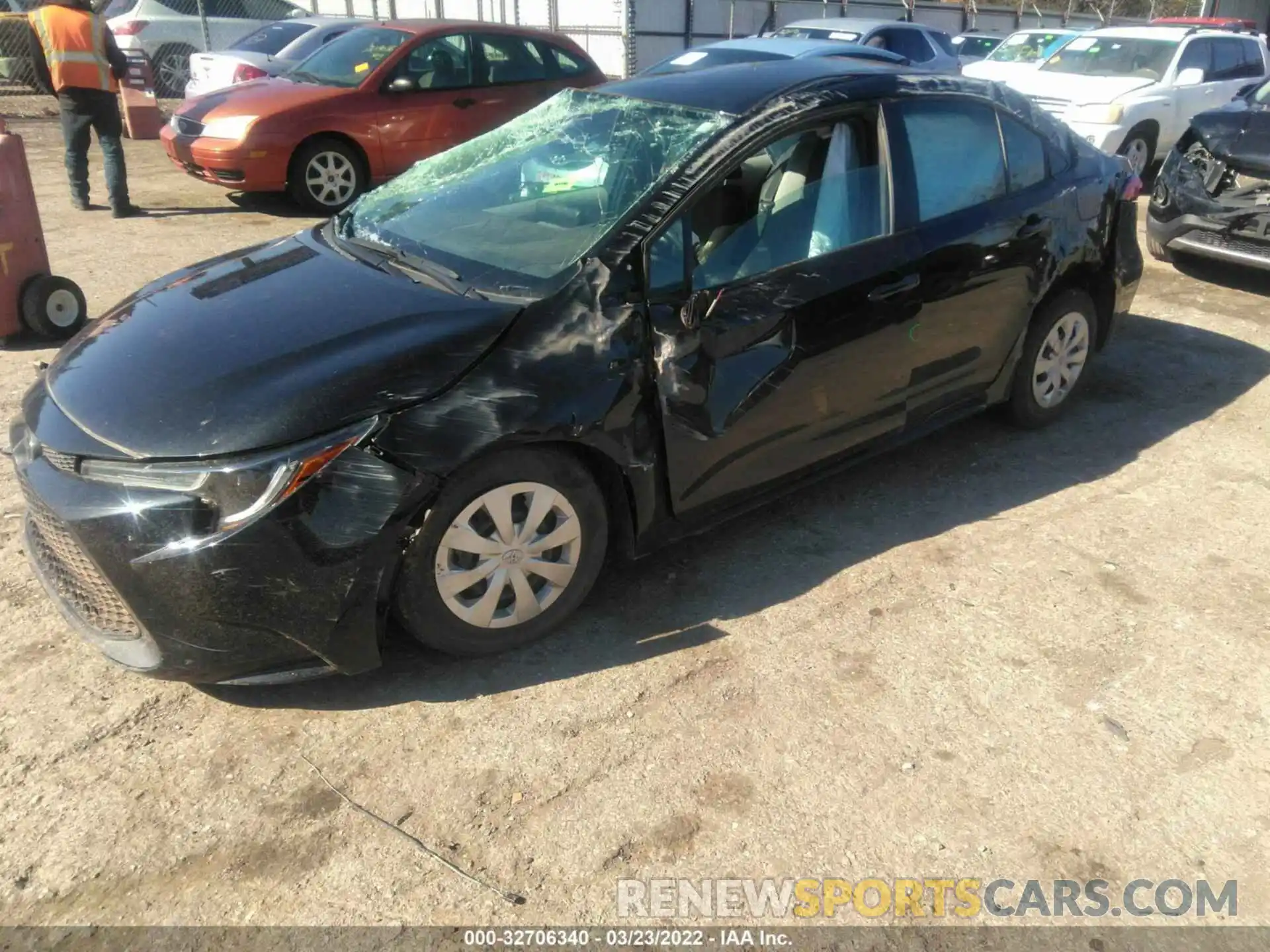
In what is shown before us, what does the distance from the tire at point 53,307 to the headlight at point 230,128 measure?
10.3 ft

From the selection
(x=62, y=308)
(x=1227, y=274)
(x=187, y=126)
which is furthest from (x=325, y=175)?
(x=1227, y=274)

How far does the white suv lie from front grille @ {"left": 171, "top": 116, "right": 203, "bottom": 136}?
820 cm

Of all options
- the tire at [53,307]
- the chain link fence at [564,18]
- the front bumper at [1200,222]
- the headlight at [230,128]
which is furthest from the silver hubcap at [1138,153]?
the chain link fence at [564,18]

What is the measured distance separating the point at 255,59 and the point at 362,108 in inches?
173

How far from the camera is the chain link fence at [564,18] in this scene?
15352 millimetres

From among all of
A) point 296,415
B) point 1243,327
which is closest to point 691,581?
point 296,415

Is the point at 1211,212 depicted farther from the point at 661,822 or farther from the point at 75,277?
the point at 75,277

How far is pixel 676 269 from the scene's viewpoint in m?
3.21

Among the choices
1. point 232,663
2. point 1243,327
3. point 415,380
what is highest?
point 415,380

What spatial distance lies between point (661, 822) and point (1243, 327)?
582 centimetres

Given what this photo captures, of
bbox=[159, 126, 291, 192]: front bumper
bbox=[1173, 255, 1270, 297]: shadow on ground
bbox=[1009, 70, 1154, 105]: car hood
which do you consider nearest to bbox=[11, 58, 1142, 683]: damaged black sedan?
bbox=[1173, 255, 1270, 297]: shadow on ground

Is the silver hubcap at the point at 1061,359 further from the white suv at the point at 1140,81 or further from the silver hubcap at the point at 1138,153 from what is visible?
the silver hubcap at the point at 1138,153

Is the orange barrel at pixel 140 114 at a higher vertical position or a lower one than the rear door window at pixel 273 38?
lower

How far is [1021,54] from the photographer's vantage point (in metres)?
13.5
